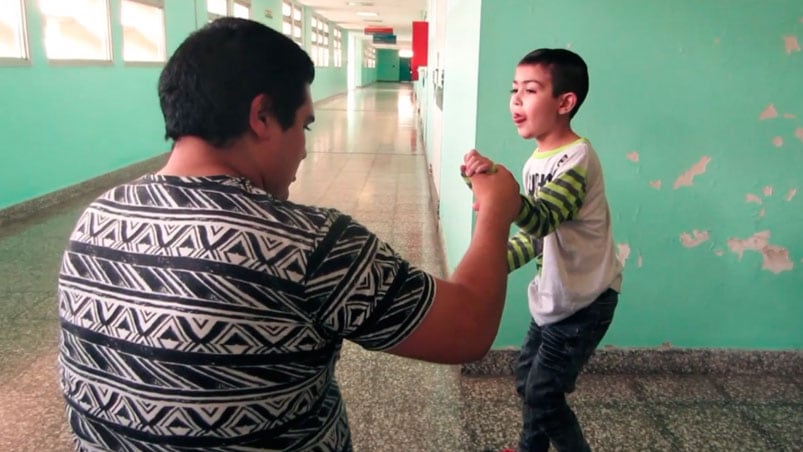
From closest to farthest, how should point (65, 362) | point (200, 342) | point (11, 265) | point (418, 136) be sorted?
point (200, 342), point (65, 362), point (11, 265), point (418, 136)

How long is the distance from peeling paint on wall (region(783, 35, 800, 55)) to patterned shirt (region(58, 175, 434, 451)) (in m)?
2.18

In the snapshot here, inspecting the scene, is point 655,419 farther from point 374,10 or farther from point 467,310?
point 374,10

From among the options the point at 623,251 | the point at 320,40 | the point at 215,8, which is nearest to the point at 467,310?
the point at 623,251

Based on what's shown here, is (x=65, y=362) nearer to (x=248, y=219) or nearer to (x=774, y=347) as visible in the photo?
(x=248, y=219)

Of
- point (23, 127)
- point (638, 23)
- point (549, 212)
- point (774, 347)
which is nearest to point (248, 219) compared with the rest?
point (549, 212)

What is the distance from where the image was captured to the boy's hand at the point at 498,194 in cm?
98

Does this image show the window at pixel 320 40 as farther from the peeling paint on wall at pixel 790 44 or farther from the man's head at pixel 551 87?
the man's head at pixel 551 87

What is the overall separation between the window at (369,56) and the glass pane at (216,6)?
29761mm

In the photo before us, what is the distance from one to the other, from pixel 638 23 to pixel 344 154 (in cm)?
692

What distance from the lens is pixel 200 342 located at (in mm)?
711

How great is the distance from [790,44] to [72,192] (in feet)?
18.8

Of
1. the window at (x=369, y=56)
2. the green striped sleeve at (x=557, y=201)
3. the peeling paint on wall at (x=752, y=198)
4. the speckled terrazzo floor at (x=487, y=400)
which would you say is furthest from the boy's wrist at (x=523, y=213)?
the window at (x=369, y=56)

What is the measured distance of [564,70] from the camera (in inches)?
61.4

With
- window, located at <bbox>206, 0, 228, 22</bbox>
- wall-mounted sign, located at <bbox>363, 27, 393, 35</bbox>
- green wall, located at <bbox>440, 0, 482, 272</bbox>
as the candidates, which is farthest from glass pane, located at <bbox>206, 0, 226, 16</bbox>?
wall-mounted sign, located at <bbox>363, 27, 393, 35</bbox>
